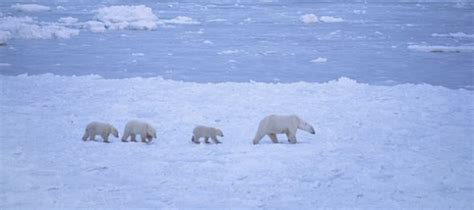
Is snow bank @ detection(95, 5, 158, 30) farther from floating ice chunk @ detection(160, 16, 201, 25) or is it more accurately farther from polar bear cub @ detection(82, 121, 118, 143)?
polar bear cub @ detection(82, 121, 118, 143)

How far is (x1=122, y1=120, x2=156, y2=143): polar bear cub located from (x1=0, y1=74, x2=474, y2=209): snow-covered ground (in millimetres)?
123

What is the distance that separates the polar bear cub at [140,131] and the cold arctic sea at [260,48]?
18.6 feet

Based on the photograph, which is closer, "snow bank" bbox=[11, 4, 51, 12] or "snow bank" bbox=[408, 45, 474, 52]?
"snow bank" bbox=[408, 45, 474, 52]

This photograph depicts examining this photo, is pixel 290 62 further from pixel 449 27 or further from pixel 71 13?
pixel 71 13

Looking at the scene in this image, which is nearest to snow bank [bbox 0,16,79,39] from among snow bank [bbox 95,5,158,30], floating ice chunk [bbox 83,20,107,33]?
floating ice chunk [bbox 83,20,107,33]

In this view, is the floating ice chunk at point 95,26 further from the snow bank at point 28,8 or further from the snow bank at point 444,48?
the snow bank at point 444,48

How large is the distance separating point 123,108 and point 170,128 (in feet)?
5.01

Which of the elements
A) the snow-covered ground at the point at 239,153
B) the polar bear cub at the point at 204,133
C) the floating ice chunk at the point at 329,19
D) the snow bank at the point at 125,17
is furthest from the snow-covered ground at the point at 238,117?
the floating ice chunk at the point at 329,19

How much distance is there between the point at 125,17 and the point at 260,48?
918cm

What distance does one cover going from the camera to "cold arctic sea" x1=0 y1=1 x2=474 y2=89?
13047 mm

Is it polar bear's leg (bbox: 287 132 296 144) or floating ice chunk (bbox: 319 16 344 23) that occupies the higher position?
polar bear's leg (bbox: 287 132 296 144)

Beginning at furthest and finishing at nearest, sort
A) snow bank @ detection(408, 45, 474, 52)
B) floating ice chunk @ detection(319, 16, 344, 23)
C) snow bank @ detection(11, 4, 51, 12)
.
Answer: snow bank @ detection(11, 4, 51, 12) → floating ice chunk @ detection(319, 16, 344, 23) → snow bank @ detection(408, 45, 474, 52)

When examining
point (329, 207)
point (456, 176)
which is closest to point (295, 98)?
point (456, 176)

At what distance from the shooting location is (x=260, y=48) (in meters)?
17.0
